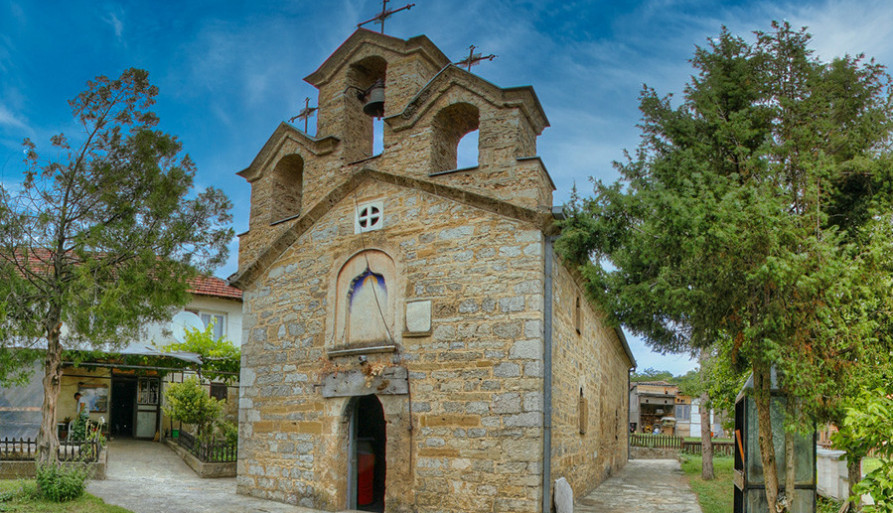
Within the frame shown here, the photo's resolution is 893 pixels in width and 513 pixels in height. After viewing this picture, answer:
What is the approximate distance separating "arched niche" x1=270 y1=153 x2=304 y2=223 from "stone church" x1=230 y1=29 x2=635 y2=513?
0.03 metres

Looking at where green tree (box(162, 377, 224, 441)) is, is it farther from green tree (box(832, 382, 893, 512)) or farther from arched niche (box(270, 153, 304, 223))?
green tree (box(832, 382, 893, 512))

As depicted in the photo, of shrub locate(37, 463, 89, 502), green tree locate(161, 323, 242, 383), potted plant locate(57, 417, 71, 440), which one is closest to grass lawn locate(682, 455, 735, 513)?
shrub locate(37, 463, 89, 502)

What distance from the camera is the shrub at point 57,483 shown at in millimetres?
8961

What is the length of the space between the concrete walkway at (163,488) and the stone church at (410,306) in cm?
59

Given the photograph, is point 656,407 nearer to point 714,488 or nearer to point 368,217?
point 714,488

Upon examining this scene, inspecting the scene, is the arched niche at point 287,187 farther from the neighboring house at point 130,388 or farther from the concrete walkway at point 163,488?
the neighboring house at point 130,388

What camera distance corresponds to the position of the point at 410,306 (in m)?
9.65

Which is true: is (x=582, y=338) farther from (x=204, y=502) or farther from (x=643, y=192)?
(x=204, y=502)

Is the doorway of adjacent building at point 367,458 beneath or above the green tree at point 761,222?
beneath

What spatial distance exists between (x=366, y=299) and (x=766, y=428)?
5602 millimetres

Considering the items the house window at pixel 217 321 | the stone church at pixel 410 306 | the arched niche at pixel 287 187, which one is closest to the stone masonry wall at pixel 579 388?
the stone church at pixel 410 306

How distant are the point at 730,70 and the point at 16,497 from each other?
35.7 feet

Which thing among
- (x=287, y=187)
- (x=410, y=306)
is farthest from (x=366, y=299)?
(x=287, y=187)

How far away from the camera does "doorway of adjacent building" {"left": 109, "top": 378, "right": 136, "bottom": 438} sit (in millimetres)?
18891
